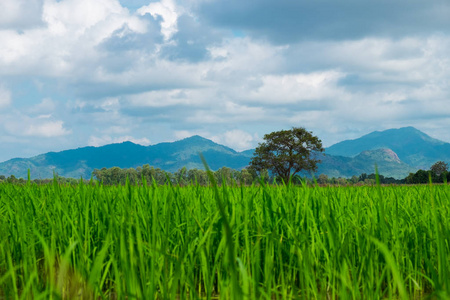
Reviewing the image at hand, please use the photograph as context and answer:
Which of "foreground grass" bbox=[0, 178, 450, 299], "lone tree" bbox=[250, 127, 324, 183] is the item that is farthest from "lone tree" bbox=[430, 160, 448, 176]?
"foreground grass" bbox=[0, 178, 450, 299]

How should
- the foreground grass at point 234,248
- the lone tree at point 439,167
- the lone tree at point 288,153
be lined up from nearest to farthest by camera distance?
1. the foreground grass at point 234,248
2. the lone tree at point 288,153
3. the lone tree at point 439,167

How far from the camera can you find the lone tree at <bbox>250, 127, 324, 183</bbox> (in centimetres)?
6122

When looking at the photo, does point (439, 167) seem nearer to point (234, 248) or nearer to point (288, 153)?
point (288, 153)

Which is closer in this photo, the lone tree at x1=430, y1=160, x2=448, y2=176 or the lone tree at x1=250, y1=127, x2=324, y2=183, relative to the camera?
the lone tree at x1=250, y1=127, x2=324, y2=183

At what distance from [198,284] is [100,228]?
91 centimetres

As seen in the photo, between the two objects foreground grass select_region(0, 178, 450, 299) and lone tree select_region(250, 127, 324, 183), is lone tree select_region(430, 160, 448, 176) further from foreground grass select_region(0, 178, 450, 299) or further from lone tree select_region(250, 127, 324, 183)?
foreground grass select_region(0, 178, 450, 299)

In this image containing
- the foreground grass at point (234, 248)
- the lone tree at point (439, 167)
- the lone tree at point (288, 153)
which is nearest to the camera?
the foreground grass at point (234, 248)

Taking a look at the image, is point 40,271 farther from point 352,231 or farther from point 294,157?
point 294,157

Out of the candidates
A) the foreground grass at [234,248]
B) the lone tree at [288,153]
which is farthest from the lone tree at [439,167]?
the foreground grass at [234,248]

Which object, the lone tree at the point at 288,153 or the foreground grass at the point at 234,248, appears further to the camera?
the lone tree at the point at 288,153

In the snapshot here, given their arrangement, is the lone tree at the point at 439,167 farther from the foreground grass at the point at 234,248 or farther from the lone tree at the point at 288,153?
the foreground grass at the point at 234,248

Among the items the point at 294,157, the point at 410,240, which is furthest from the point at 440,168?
the point at 410,240

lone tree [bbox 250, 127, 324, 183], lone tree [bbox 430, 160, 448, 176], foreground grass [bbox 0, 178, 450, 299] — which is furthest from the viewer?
lone tree [bbox 430, 160, 448, 176]

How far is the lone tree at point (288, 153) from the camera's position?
6122 centimetres
